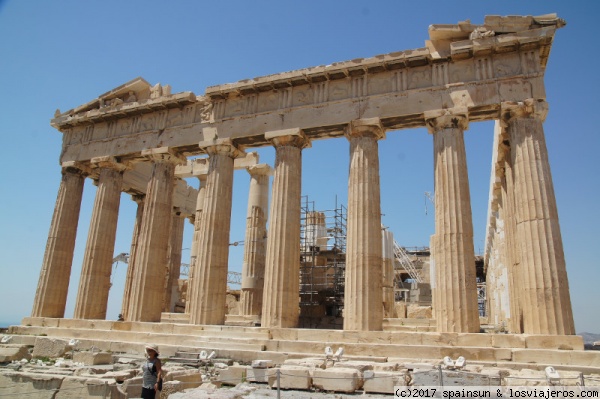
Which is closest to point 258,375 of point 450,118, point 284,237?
point 284,237

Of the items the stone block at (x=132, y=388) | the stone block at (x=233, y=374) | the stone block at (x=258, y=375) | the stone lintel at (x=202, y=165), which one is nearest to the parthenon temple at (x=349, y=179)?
the stone lintel at (x=202, y=165)

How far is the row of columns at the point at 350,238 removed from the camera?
47.3 feet

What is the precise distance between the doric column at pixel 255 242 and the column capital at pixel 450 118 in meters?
11.2

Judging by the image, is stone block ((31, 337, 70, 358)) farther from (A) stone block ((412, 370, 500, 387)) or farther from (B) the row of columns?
(A) stone block ((412, 370, 500, 387))

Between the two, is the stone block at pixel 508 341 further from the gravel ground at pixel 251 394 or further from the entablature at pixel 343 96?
the entablature at pixel 343 96

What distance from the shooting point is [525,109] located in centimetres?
1545

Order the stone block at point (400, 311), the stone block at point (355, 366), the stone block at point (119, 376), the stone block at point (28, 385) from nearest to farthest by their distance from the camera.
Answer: the stone block at point (28, 385)
the stone block at point (119, 376)
the stone block at point (355, 366)
the stone block at point (400, 311)

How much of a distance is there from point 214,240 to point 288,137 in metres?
5.08

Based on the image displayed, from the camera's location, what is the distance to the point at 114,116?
22656 millimetres

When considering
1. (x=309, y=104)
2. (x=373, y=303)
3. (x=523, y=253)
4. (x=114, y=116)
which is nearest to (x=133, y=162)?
(x=114, y=116)

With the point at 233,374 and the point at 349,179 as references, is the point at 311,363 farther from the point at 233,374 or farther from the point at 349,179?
the point at 349,179

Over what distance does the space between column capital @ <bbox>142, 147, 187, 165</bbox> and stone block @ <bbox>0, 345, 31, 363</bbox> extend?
971cm

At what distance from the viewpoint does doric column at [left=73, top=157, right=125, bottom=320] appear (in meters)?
20.8

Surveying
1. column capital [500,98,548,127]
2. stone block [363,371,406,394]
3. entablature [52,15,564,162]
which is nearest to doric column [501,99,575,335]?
column capital [500,98,548,127]
